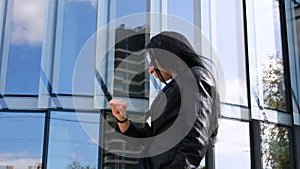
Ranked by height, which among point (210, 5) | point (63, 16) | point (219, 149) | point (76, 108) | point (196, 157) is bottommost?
point (196, 157)

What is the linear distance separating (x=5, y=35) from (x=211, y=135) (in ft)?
9.86

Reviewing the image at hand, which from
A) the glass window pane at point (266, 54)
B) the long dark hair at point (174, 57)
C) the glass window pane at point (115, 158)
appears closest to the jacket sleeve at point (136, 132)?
the long dark hair at point (174, 57)

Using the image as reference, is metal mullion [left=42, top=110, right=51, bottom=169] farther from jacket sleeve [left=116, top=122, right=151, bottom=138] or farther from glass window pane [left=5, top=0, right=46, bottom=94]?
jacket sleeve [left=116, top=122, right=151, bottom=138]

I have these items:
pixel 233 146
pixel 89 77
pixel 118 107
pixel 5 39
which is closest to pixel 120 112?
pixel 118 107

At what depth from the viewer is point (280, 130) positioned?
4691 mm

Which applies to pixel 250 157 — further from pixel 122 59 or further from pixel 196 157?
pixel 196 157

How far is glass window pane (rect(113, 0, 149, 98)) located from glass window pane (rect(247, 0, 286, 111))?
1.37m

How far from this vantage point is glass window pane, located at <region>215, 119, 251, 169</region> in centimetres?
402

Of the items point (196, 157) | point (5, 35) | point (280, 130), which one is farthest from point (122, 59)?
point (196, 157)

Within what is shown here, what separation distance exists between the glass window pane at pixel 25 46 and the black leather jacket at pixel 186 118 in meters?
2.67

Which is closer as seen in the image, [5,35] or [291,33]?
[5,35]

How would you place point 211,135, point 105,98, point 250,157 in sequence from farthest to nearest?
point 250,157 < point 105,98 < point 211,135

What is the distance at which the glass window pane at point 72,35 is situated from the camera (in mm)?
3703

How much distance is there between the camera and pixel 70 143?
11.7 ft
